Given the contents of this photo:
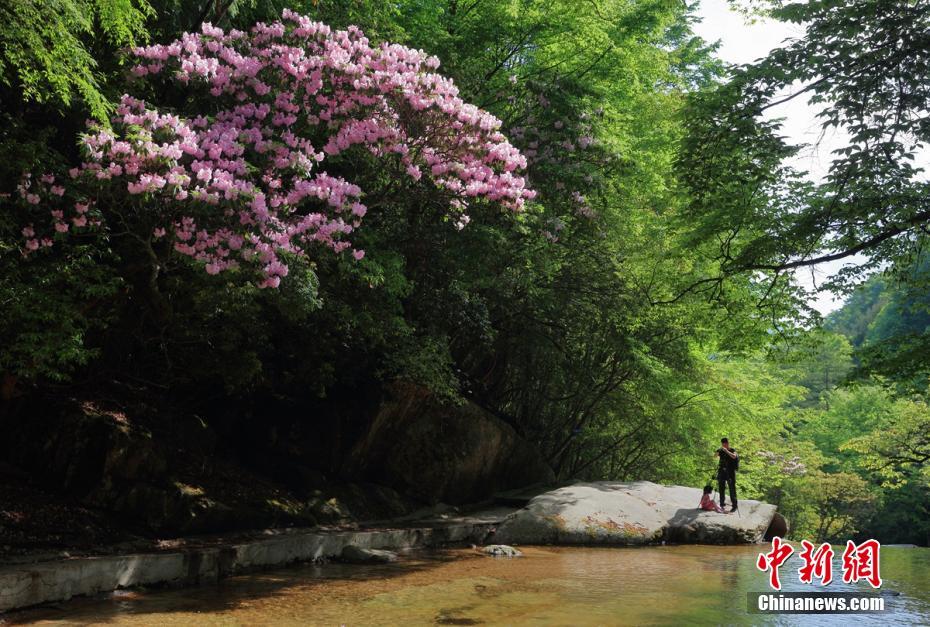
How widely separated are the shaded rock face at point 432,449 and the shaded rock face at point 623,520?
225cm

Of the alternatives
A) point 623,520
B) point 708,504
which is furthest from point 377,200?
point 708,504

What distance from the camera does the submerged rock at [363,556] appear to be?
970 cm

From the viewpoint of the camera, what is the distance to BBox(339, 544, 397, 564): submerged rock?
9.70 metres

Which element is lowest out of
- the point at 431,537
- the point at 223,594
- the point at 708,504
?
the point at 223,594

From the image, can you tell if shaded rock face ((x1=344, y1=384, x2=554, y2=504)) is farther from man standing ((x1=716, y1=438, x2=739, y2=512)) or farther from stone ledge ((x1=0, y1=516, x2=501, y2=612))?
man standing ((x1=716, y1=438, x2=739, y2=512))

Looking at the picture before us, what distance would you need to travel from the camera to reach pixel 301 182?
8250 millimetres

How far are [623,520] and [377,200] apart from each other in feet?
23.7

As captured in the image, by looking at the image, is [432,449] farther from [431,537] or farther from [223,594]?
[223,594]

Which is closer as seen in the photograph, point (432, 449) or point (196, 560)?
point (196, 560)

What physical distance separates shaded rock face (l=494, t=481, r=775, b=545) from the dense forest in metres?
2.77

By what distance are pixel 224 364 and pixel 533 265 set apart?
594cm

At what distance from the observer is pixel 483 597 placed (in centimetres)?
747

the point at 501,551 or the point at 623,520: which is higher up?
the point at 623,520
